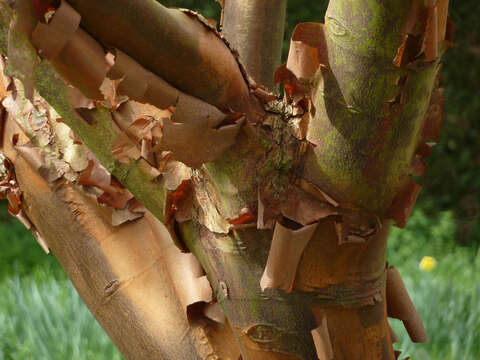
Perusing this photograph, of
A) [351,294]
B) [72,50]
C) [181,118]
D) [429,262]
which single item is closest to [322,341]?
[351,294]

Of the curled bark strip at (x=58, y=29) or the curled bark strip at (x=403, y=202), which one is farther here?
the curled bark strip at (x=403, y=202)

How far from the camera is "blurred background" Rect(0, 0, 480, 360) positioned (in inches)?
70.1

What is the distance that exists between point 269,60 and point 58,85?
1.57 ft

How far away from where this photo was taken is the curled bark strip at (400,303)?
86 cm

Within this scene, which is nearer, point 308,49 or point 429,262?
point 308,49

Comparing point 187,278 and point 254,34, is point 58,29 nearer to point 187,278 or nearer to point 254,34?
point 187,278

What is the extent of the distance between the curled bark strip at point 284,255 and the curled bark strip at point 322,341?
0.06 meters

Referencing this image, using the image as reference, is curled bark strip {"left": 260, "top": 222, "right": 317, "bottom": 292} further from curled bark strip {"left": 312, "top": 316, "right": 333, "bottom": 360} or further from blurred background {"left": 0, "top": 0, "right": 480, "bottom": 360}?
blurred background {"left": 0, "top": 0, "right": 480, "bottom": 360}

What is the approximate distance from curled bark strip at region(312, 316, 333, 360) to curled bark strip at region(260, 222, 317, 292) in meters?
0.06

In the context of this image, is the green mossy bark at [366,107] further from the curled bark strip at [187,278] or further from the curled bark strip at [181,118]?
the curled bark strip at [187,278]

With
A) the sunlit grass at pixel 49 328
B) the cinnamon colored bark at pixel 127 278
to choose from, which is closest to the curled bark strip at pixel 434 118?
the cinnamon colored bark at pixel 127 278

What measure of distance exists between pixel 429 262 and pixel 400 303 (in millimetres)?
1629

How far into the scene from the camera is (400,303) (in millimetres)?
869

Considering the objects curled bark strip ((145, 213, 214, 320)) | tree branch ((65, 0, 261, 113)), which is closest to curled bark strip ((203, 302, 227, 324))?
curled bark strip ((145, 213, 214, 320))
